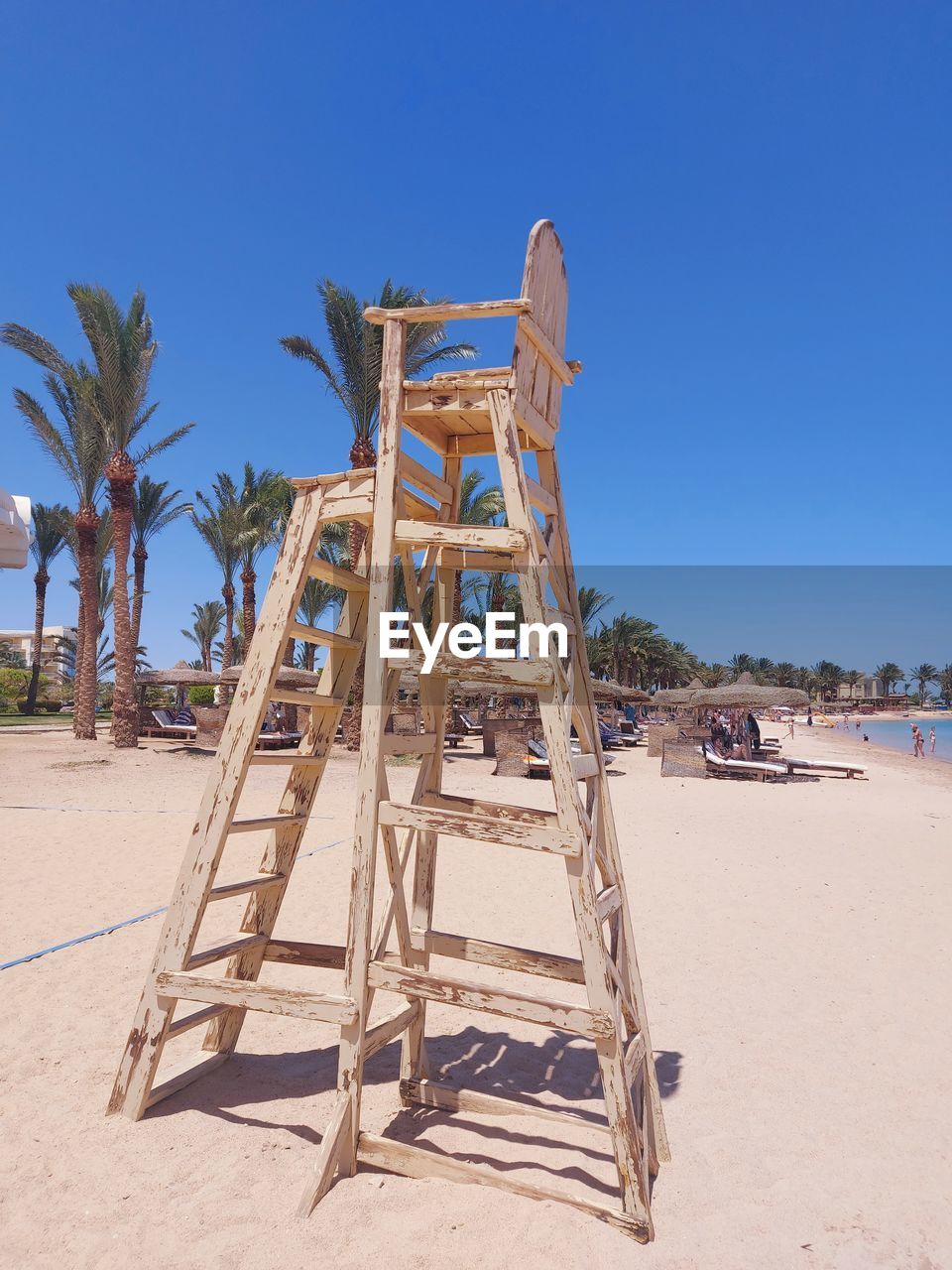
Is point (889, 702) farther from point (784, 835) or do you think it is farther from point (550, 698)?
point (550, 698)

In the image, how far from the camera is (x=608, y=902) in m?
3.01

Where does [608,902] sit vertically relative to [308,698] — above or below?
below

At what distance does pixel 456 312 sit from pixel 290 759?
1.93 m

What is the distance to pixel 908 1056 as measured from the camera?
407cm

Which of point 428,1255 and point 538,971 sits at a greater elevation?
point 538,971

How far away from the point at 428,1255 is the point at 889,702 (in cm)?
13857

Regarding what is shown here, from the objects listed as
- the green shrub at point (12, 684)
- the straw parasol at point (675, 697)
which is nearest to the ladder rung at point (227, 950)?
the straw parasol at point (675, 697)

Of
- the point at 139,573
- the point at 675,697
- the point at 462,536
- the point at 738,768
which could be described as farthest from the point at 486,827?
the point at 139,573

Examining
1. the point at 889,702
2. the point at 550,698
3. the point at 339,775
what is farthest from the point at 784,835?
the point at 889,702

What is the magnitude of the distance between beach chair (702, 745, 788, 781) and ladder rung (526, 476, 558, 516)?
1600cm

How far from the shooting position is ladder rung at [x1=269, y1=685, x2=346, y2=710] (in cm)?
337

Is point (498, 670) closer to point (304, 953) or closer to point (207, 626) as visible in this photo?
point (304, 953)

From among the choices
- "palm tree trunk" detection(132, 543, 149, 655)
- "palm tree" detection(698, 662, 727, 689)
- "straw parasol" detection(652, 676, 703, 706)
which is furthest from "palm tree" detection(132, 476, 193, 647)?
"palm tree" detection(698, 662, 727, 689)

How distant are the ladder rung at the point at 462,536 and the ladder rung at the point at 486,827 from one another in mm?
949
